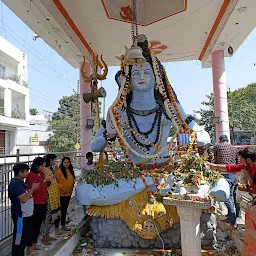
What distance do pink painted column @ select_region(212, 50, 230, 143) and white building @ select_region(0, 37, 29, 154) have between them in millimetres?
13564

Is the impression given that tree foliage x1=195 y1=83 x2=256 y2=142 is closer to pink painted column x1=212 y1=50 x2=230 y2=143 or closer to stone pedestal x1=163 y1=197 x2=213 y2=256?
pink painted column x1=212 y1=50 x2=230 y2=143

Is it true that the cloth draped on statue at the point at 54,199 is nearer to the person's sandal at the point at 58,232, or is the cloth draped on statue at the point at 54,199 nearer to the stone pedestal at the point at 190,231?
the person's sandal at the point at 58,232

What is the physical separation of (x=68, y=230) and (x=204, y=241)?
1.87m

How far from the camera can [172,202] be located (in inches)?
118

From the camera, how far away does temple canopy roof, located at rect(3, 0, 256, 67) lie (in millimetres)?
6438

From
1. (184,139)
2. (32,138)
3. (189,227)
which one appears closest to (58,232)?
(189,227)

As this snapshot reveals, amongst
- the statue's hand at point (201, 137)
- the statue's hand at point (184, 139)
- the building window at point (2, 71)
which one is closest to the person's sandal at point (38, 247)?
the statue's hand at point (184, 139)

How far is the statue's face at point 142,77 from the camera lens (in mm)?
4180

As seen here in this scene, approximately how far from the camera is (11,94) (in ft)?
65.3

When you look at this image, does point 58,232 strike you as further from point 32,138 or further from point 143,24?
point 32,138

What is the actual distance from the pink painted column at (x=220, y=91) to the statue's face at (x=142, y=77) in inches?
196

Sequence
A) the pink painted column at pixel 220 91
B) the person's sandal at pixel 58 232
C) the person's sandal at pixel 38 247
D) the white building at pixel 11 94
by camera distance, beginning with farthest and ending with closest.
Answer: the white building at pixel 11 94 → the pink painted column at pixel 220 91 → the person's sandal at pixel 58 232 → the person's sandal at pixel 38 247

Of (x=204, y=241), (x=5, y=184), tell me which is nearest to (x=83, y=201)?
(x=5, y=184)

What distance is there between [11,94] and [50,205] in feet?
58.6
